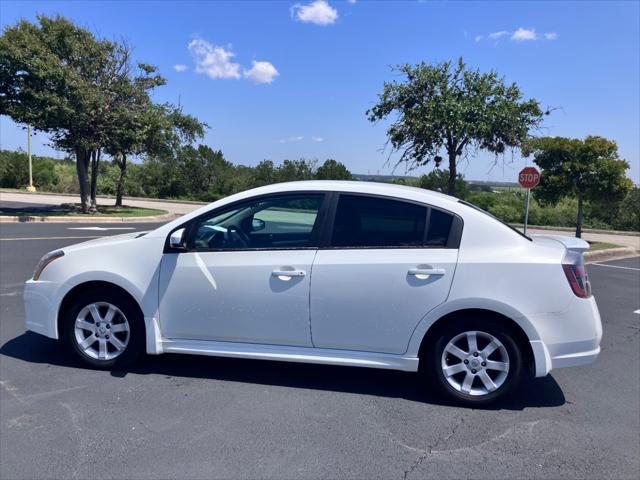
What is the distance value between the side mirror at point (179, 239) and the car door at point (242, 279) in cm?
6

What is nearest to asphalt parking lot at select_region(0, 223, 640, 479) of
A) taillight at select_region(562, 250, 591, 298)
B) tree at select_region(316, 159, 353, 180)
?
taillight at select_region(562, 250, 591, 298)

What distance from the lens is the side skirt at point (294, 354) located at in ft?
12.5

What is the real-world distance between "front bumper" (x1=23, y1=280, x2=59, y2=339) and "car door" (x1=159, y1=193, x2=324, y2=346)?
1007 mm

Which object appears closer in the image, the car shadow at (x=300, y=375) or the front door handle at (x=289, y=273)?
the front door handle at (x=289, y=273)

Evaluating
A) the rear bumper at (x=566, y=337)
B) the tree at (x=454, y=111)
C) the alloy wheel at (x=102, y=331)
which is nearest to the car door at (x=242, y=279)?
the alloy wheel at (x=102, y=331)

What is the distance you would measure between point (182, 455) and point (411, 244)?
7.09 feet

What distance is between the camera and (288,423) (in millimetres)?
3490

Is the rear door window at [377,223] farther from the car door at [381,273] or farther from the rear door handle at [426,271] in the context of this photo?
the rear door handle at [426,271]

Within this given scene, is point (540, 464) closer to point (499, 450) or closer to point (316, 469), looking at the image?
point (499, 450)

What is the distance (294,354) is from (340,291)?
0.64 meters

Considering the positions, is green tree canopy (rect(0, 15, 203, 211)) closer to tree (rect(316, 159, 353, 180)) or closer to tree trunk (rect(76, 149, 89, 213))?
tree trunk (rect(76, 149, 89, 213))

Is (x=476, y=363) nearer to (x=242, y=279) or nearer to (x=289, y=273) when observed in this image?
(x=289, y=273)

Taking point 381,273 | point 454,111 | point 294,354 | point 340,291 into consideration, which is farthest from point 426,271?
point 454,111

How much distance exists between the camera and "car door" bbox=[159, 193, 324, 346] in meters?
3.86
